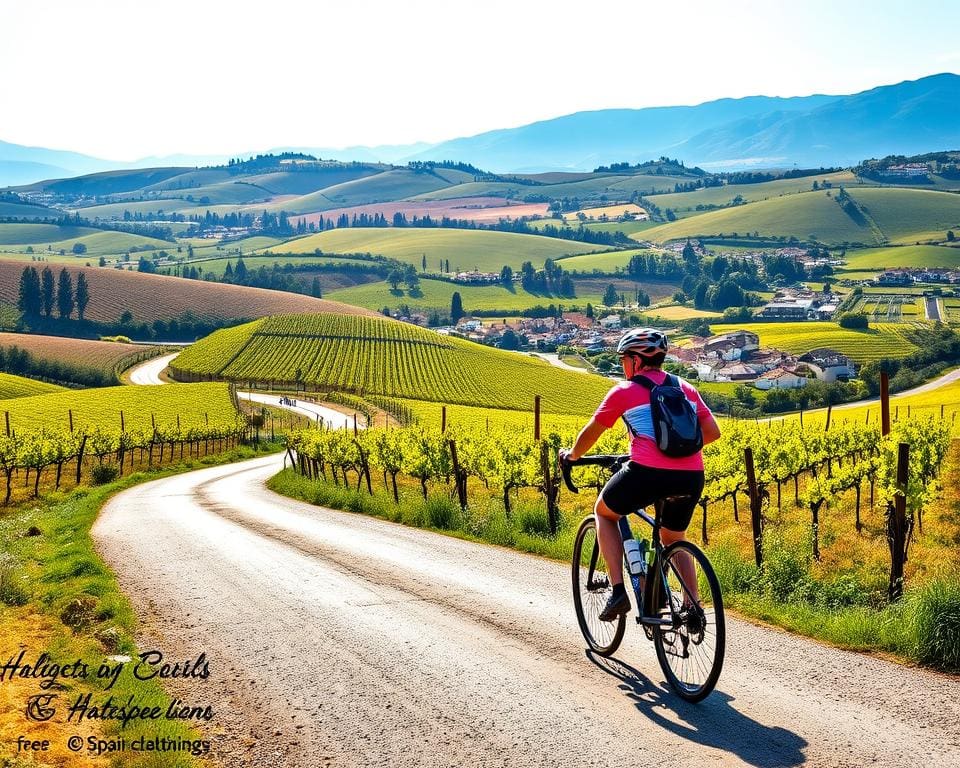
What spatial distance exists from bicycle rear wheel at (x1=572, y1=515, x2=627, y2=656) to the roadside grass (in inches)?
150

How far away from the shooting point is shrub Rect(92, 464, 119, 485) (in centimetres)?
4912

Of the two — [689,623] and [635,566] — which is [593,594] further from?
[689,623]

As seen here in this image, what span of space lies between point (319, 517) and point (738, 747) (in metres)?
17.3

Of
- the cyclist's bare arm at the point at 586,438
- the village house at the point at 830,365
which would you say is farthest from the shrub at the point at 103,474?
the village house at the point at 830,365

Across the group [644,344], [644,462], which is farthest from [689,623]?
[644,344]

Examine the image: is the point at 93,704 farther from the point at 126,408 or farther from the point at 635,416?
the point at 126,408

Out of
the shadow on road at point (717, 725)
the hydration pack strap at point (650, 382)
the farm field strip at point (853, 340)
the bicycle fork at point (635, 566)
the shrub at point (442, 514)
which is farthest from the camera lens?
the farm field strip at point (853, 340)

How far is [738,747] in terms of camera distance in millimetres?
6770

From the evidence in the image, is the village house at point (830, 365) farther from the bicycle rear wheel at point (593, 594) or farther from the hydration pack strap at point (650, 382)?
the hydration pack strap at point (650, 382)

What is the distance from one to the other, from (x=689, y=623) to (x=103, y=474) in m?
47.6

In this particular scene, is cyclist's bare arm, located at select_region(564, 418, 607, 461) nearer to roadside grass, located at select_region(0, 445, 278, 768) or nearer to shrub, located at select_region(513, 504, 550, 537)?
roadside grass, located at select_region(0, 445, 278, 768)

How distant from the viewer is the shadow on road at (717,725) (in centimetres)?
661

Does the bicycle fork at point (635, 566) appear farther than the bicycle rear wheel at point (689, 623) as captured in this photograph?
Yes

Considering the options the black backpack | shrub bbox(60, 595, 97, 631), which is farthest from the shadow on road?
shrub bbox(60, 595, 97, 631)
